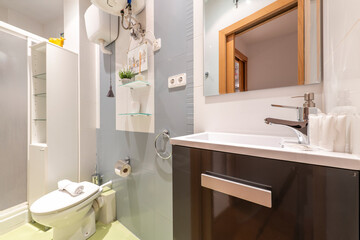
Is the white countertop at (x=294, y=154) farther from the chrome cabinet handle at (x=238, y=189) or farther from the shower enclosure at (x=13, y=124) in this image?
the shower enclosure at (x=13, y=124)

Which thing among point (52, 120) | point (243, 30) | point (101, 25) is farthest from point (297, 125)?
point (52, 120)

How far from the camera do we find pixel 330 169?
1.20ft

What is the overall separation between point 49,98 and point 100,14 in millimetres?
1012

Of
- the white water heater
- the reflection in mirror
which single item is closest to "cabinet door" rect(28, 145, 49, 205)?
the white water heater

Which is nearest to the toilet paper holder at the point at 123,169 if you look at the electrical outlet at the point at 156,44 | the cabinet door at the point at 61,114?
the cabinet door at the point at 61,114

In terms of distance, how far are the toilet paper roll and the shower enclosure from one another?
1178mm

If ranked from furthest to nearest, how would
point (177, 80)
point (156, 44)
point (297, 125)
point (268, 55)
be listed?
point (156, 44) < point (177, 80) < point (268, 55) < point (297, 125)

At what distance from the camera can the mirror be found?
0.64m

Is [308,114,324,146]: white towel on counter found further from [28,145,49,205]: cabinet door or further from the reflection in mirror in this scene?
[28,145,49,205]: cabinet door

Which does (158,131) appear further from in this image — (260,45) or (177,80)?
(260,45)

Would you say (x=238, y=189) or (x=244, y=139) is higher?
(x=244, y=139)

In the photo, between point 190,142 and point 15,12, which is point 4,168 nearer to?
point 190,142

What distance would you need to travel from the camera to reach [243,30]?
2.71 feet

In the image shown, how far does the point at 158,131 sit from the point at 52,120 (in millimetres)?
1198
